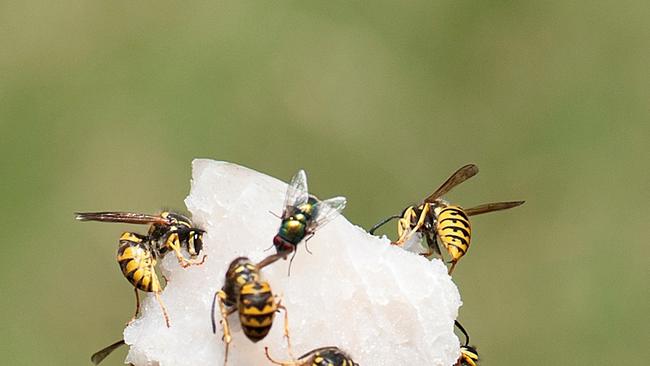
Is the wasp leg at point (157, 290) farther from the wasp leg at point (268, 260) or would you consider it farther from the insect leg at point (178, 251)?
the wasp leg at point (268, 260)

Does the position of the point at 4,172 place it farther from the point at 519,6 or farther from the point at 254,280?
the point at 254,280

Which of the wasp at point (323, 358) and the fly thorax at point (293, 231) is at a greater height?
the fly thorax at point (293, 231)

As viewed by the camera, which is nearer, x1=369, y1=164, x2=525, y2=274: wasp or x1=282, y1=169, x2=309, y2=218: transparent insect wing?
x1=282, y1=169, x2=309, y2=218: transparent insect wing

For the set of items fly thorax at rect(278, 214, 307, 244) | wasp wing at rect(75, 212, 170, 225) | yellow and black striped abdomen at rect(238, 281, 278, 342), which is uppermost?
wasp wing at rect(75, 212, 170, 225)

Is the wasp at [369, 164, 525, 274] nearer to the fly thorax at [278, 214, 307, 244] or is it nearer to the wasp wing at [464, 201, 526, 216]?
the wasp wing at [464, 201, 526, 216]

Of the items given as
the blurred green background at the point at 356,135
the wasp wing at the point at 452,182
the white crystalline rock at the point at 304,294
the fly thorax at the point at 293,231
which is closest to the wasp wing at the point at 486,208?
the wasp wing at the point at 452,182

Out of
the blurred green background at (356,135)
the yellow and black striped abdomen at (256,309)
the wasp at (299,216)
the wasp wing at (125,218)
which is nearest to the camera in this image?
the yellow and black striped abdomen at (256,309)

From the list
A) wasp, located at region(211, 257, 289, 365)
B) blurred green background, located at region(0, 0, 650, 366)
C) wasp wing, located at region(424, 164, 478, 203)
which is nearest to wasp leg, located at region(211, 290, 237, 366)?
wasp, located at region(211, 257, 289, 365)
